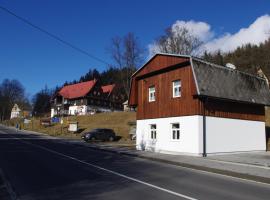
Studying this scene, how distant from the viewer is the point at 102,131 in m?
42.6

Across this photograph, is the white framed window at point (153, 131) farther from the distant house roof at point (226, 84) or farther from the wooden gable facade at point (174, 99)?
the distant house roof at point (226, 84)

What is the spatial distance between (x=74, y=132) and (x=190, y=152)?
3224 centimetres

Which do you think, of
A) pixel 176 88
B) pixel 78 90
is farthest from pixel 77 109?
pixel 176 88

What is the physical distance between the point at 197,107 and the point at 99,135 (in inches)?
792

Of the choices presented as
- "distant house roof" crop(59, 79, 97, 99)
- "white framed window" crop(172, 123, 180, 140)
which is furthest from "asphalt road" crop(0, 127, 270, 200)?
"distant house roof" crop(59, 79, 97, 99)

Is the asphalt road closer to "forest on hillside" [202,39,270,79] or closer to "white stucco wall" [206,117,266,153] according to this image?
"white stucco wall" [206,117,266,153]

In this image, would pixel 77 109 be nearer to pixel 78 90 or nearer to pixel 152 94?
pixel 78 90

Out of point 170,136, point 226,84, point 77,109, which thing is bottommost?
point 170,136

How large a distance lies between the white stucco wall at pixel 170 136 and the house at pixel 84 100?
71890 mm

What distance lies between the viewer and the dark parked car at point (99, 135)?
41188 mm

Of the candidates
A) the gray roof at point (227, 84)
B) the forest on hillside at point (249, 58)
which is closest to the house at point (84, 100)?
the forest on hillside at point (249, 58)

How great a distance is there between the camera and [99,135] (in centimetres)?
4203

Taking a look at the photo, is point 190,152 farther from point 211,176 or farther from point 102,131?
point 102,131

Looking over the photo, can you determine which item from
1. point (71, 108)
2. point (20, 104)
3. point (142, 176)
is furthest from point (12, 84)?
point (142, 176)
